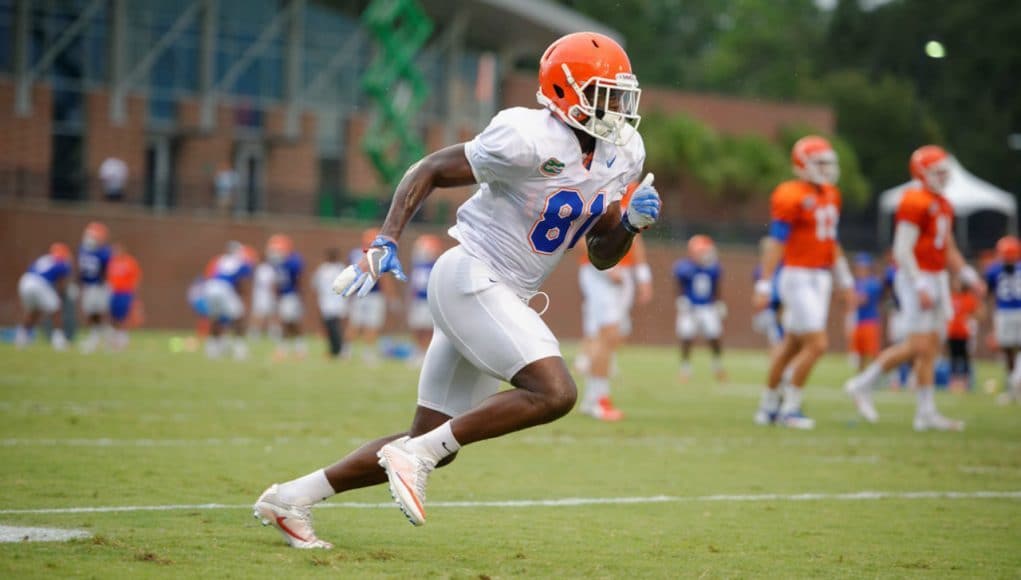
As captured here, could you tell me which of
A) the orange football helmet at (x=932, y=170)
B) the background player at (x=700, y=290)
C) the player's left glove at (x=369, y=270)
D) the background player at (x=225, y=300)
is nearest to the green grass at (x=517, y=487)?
the player's left glove at (x=369, y=270)

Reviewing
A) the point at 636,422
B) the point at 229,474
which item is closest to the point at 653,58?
the point at 636,422

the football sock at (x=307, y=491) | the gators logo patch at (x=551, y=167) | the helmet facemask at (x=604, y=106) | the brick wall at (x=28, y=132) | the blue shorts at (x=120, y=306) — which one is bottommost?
the football sock at (x=307, y=491)

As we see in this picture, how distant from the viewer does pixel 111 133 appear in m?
34.8

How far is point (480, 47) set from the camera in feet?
149

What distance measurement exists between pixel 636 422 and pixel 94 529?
707 cm

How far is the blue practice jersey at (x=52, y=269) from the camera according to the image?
23312mm

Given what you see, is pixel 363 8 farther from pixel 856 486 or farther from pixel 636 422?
pixel 856 486

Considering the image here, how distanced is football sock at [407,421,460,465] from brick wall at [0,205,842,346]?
20.8 meters

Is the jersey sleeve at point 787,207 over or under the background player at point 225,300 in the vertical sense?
over

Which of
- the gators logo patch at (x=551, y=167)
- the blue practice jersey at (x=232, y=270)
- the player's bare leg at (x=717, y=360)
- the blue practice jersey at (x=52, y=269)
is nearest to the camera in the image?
the gators logo patch at (x=551, y=167)

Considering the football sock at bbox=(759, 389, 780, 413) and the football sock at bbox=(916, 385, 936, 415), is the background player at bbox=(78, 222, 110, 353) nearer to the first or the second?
the football sock at bbox=(759, 389, 780, 413)

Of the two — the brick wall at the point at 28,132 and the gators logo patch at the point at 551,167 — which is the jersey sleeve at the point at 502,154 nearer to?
the gators logo patch at the point at 551,167

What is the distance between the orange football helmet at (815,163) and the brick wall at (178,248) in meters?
13.9

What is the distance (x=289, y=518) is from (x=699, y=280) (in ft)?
58.0
